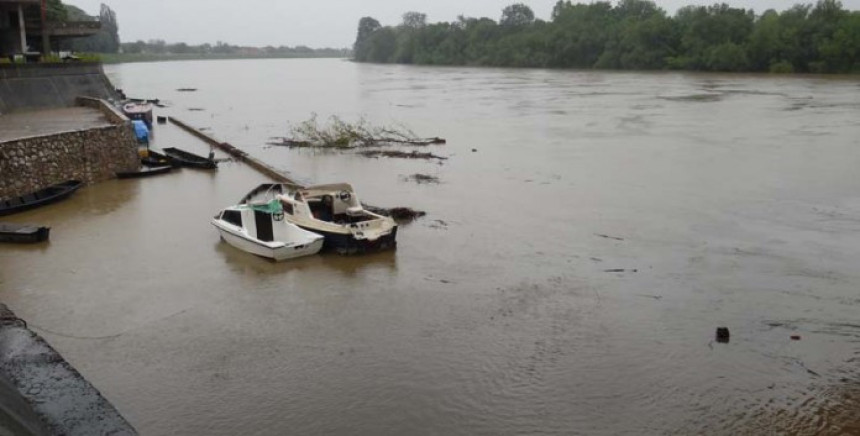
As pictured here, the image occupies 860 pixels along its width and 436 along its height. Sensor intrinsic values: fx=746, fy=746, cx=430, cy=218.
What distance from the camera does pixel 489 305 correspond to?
37.9ft

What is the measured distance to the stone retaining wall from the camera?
58.5ft

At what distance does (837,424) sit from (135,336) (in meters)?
8.74

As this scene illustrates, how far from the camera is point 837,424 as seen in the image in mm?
7887

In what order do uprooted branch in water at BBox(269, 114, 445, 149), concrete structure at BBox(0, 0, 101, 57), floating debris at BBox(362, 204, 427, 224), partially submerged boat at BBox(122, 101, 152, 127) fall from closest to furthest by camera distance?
floating debris at BBox(362, 204, 427, 224)
uprooted branch in water at BBox(269, 114, 445, 149)
partially submerged boat at BBox(122, 101, 152, 127)
concrete structure at BBox(0, 0, 101, 57)

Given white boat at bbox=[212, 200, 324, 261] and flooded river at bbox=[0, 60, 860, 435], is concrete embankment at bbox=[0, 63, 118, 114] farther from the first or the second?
white boat at bbox=[212, 200, 324, 261]

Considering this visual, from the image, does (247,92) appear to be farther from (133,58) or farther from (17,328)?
(133,58)

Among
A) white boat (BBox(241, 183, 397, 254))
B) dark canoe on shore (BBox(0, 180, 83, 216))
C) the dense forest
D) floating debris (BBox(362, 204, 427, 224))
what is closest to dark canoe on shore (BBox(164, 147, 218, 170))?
dark canoe on shore (BBox(0, 180, 83, 216))

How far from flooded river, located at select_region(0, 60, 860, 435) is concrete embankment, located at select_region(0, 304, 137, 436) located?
39.2 inches

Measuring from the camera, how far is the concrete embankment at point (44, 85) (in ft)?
98.2

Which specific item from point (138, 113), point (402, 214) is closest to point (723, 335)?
point (402, 214)

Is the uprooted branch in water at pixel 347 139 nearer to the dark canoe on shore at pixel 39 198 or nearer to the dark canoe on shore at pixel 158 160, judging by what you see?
the dark canoe on shore at pixel 158 160

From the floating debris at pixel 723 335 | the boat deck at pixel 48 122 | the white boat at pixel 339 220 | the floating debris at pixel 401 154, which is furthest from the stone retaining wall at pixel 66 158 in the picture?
the floating debris at pixel 723 335

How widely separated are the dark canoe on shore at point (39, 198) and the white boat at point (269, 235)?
5917 mm

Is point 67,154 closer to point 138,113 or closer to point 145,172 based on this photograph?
point 145,172
